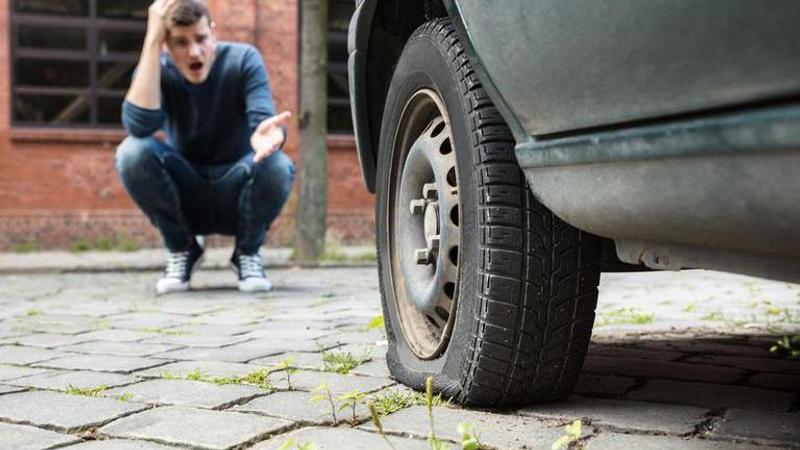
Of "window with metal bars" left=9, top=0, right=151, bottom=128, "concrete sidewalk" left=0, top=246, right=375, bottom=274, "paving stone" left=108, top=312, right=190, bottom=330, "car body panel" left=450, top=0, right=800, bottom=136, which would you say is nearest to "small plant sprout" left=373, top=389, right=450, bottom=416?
"car body panel" left=450, top=0, right=800, bottom=136

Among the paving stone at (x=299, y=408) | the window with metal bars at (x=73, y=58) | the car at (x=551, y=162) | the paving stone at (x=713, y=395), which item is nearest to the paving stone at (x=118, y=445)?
the paving stone at (x=299, y=408)

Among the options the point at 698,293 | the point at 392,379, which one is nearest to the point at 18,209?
the point at 698,293

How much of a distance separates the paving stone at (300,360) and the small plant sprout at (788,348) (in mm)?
1347

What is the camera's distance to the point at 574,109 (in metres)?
1.81

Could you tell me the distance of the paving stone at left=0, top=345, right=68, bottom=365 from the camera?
327cm

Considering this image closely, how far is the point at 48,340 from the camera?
379cm

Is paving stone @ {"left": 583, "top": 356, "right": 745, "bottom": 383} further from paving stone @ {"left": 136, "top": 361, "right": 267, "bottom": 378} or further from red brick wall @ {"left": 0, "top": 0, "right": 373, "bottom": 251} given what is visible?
red brick wall @ {"left": 0, "top": 0, "right": 373, "bottom": 251}

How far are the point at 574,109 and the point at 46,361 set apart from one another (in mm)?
2053

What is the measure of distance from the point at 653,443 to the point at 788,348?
141cm

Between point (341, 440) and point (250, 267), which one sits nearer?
point (341, 440)

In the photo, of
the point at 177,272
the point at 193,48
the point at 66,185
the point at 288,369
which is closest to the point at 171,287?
the point at 177,272

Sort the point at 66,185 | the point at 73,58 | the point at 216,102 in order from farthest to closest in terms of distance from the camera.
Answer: the point at 73,58 < the point at 66,185 < the point at 216,102

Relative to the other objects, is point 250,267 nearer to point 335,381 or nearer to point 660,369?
point 335,381

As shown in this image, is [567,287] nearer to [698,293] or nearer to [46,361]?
[46,361]
